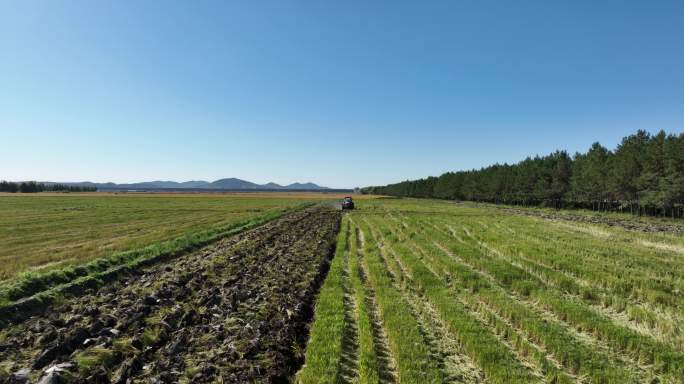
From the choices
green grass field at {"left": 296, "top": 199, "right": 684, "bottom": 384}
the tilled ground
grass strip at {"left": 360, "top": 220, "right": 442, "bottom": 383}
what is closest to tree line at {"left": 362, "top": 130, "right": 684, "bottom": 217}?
green grass field at {"left": 296, "top": 199, "right": 684, "bottom": 384}

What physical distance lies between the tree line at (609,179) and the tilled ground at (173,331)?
5602 centimetres

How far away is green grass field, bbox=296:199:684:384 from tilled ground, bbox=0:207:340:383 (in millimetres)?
952

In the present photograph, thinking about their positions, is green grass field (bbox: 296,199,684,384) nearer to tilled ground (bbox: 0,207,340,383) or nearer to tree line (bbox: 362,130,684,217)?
tilled ground (bbox: 0,207,340,383)

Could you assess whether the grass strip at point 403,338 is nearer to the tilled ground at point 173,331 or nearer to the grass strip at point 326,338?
the grass strip at point 326,338

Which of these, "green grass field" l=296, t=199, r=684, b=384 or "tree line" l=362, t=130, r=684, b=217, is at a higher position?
"tree line" l=362, t=130, r=684, b=217

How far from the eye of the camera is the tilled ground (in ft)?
20.1

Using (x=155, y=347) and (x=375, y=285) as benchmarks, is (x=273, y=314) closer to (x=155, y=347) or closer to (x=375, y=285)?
(x=155, y=347)

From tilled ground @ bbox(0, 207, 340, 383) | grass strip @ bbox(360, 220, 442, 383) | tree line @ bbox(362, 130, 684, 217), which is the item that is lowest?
tilled ground @ bbox(0, 207, 340, 383)

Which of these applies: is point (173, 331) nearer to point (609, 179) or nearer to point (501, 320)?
point (501, 320)

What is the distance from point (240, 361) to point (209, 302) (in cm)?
400

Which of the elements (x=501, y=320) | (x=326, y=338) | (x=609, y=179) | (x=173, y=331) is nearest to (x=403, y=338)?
(x=326, y=338)

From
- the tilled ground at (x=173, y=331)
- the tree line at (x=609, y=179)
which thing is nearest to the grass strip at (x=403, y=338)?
the tilled ground at (x=173, y=331)

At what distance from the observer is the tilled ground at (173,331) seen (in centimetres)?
612

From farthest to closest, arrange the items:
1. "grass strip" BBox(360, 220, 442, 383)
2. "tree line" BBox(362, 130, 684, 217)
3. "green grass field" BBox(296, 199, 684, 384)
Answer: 1. "tree line" BBox(362, 130, 684, 217)
2. "green grass field" BBox(296, 199, 684, 384)
3. "grass strip" BBox(360, 220, 442, 383)
